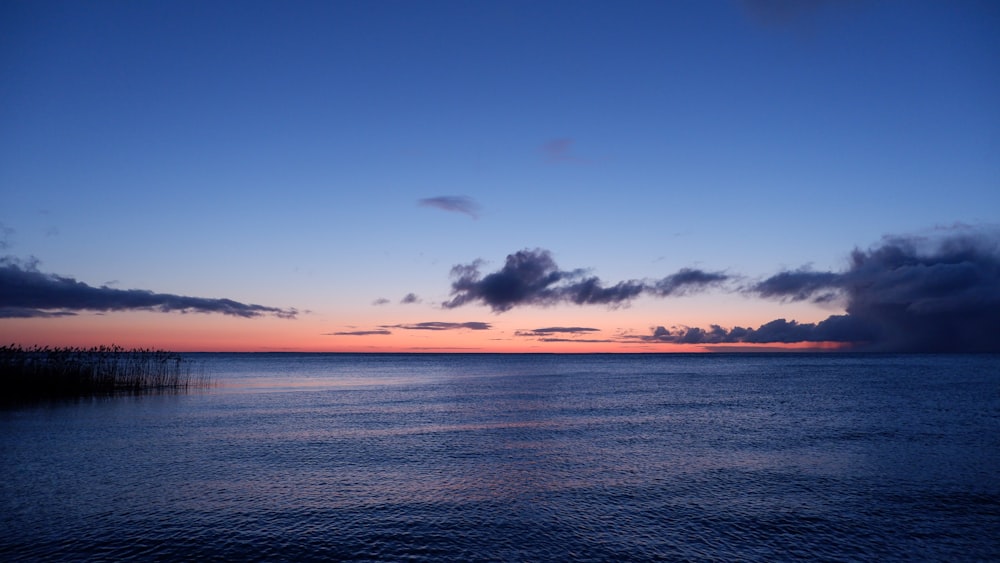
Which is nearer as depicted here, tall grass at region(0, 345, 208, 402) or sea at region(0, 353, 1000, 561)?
sea at region(0, 353, 1000, 561)

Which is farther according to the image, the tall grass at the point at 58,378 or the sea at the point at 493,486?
the tall grass at the point at 58,378

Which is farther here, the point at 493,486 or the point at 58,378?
the point at 58,378

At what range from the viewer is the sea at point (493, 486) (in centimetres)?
1838

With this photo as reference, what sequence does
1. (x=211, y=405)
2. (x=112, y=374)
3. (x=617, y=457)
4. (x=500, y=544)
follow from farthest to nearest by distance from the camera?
(x=112, y=374)
(x=211, y=405)
(x=617, y=457)
(x=500, y=544)

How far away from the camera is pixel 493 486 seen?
84.2 feet

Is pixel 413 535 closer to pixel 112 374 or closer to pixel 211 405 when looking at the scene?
pixel 211 405

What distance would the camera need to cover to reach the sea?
723 inches

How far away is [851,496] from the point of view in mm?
24219

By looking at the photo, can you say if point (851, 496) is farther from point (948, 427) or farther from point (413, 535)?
point (948, 427)

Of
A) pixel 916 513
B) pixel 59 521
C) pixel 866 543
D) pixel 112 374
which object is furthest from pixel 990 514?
pixel 112 374

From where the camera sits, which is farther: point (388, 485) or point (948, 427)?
point (948, 427)

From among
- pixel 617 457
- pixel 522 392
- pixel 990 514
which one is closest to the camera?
pixel 990 514

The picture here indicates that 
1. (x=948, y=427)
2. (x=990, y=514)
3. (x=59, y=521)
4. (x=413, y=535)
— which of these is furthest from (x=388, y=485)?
(x=948, y=427)

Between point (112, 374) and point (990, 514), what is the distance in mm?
73229
